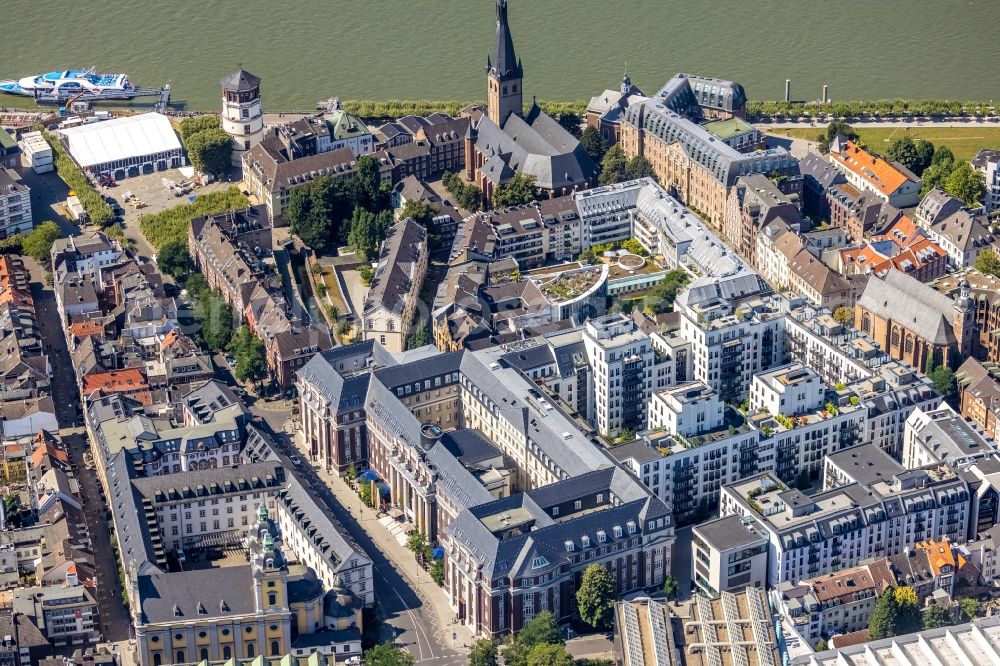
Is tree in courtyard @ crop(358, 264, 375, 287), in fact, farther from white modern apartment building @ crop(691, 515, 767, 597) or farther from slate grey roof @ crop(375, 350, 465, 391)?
white modern apartment building @ crop(691, 515, 767, 597)

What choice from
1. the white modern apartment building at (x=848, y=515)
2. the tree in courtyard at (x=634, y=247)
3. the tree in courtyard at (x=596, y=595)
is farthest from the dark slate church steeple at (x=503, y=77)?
the tree in courtyard at (x=596, y=595)

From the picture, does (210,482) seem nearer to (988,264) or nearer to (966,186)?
(988,264)

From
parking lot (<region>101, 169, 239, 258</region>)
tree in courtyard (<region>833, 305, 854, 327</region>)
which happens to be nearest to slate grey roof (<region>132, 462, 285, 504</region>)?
parking lot (<region>101, 169, 239, 258</region>)

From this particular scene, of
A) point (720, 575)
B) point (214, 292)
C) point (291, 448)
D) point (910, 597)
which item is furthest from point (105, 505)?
point (910, 597)

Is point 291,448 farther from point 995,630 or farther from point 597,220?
point 995,630

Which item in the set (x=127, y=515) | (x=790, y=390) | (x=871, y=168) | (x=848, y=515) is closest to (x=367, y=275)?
(x=127, y=515)

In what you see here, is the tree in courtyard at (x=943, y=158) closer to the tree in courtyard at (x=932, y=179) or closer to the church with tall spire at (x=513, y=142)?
the tree in courtyard at (x=932, y=179)
